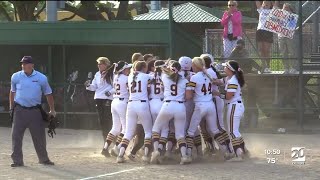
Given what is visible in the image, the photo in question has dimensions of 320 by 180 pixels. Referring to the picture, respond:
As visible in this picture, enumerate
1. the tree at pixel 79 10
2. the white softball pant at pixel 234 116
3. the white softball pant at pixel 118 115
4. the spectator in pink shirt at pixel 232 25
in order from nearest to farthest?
the white softball pant at pixel 234 116 < the white softball pant at pixel 118 115 < the spectator in pink shirt at pixel 232 25 < the tree at pixel 79 10

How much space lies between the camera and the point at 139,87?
35.8 feet

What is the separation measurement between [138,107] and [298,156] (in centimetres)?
297

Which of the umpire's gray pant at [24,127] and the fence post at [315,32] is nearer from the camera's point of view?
the umpire's gray pant at [24,127]

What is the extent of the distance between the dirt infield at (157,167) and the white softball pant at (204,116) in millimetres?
574

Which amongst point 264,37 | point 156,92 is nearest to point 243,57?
point 264,37

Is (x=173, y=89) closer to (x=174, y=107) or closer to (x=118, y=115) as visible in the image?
(x=174, y=107)

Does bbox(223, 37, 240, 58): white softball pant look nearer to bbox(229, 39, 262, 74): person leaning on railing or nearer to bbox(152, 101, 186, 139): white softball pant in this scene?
bbox(229, 39, 262, 74): person leaning on railing

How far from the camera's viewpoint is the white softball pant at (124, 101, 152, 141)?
10930mm

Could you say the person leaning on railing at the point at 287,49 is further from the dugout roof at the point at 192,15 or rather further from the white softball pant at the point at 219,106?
the white softball pant at the point at 219,106

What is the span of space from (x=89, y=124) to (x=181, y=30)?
3.57 m

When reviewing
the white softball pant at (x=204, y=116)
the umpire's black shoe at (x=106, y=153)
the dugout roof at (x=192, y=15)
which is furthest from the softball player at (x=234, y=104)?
the dugout roof at (x=192, y=15)

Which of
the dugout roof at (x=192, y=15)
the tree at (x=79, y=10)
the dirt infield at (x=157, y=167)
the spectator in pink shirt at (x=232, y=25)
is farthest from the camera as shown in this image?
the tree at (x=79, y=10)

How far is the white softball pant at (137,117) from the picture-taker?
10930 millimetres

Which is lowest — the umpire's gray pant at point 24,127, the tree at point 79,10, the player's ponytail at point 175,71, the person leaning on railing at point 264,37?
the umpire's gray pant at point 24,127
